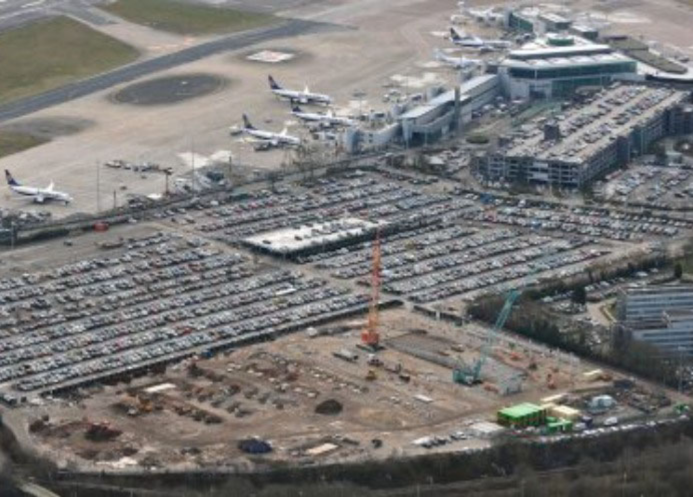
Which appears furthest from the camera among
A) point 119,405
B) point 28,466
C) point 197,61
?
point 197,61

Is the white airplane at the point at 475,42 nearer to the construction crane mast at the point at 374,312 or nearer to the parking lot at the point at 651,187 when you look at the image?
the parking lot at the point at 651,187

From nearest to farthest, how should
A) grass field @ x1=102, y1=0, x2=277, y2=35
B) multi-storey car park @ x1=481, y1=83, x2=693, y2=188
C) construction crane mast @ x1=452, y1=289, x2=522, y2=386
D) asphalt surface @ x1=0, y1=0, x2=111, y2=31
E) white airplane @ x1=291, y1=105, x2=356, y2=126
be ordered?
construction crane mast @ x1=452, y1=289, x2=522, y2=386 < multi-storey car park @ x1=481, y1=83, x2=693, y2=188 < white airplane @ x1=291, y1=105, x2=356, y2=126 < grass field @ x1=102, y1=0, x2=277, y2=35 < asphalt surface @ x1=0, y1=0, x2=111, y2=31

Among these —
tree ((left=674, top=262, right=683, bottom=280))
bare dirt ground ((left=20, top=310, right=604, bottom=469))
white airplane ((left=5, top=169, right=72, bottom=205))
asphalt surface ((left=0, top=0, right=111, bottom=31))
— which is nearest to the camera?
bare dirt ground ((left=20, top=310, right=604, bottom=469))

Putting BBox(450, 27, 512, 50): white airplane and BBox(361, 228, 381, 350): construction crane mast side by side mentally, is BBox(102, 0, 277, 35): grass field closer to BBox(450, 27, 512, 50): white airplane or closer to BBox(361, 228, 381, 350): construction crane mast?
BBox(450, 27, 512, 50): white airplane

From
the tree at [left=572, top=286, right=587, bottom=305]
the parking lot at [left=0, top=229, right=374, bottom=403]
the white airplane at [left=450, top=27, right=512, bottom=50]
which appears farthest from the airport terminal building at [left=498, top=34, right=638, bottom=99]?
the tree at [left=572, top=286, right=587, bottom=305]

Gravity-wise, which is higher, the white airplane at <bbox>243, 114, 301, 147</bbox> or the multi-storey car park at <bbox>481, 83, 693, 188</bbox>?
the multi-storey car park at <bbox>481, 83, 693, 188</bbox>

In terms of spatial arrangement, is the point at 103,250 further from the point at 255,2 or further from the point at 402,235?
the point at 255,2

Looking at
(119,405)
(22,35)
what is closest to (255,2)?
(22,35)
